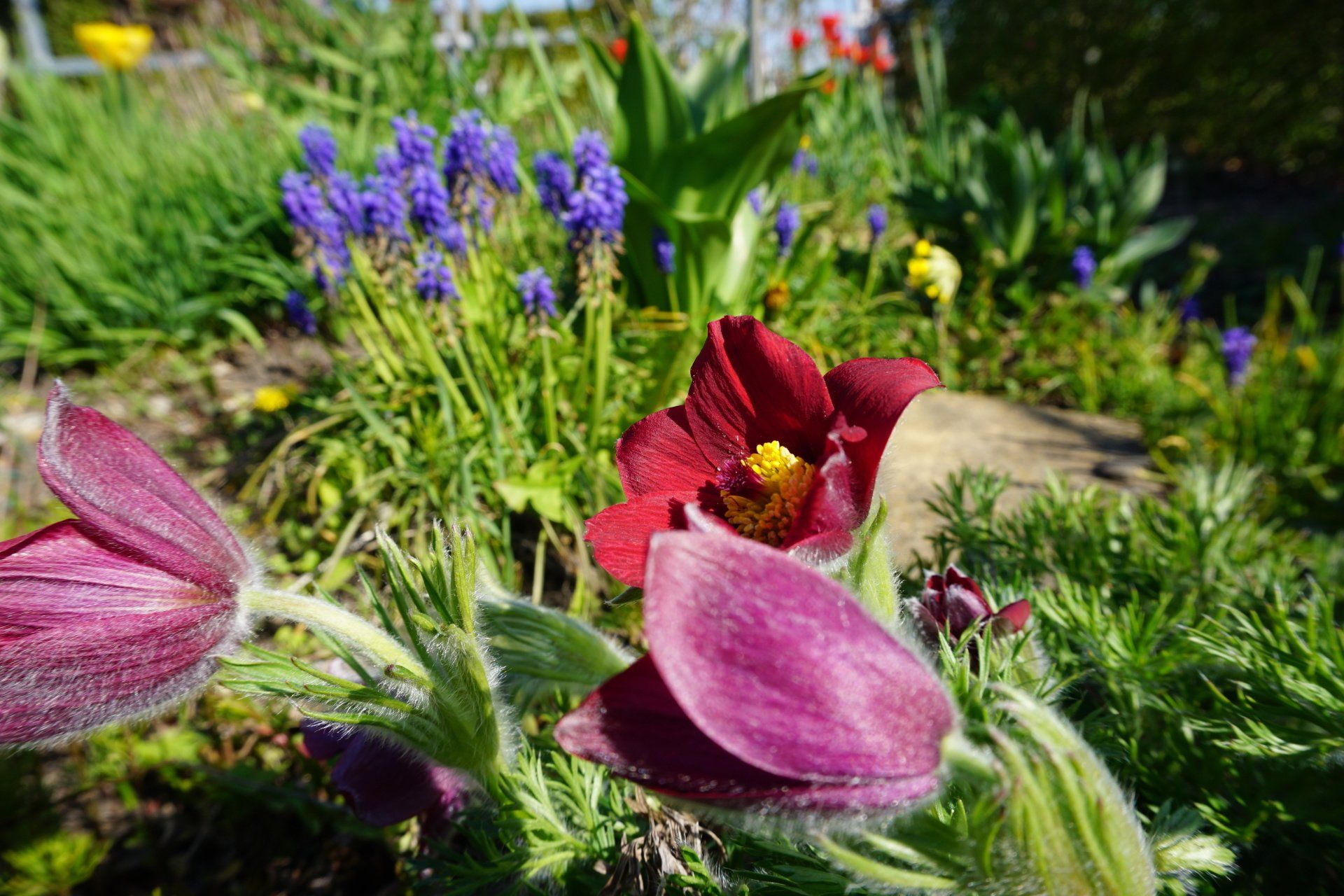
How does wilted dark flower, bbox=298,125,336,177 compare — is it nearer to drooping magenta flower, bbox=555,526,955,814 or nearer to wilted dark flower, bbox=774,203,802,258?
wilted dark flower, bbox=774,203,802,258

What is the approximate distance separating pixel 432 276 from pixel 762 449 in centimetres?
112

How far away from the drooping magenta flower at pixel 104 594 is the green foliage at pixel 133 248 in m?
2.26

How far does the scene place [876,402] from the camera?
0.52 meters

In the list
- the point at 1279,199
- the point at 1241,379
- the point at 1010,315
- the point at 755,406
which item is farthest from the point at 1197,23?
the point at 755,406

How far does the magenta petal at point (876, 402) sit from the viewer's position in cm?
50

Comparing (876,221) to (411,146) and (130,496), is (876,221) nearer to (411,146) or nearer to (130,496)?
(411,146)

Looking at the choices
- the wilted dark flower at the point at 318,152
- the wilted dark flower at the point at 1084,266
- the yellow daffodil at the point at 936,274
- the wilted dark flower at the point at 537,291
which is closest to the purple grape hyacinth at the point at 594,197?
the wilted dark flower at the point at 537,291

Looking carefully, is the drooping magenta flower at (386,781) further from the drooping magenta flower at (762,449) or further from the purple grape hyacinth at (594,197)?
the purple grape hyacinth at (594,197)

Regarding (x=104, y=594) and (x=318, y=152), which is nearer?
(x=104, y=594)

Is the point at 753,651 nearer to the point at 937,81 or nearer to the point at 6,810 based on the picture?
the point at 6,810

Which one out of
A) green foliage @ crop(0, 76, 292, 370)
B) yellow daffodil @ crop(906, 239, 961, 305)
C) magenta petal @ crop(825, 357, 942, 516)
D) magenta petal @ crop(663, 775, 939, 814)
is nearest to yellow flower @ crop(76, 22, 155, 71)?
green foliage @ crop(0, 76, 292, 370)

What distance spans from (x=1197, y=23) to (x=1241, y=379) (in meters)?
4.30

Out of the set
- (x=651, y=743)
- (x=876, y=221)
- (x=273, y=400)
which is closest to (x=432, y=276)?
(x=273, y=400)

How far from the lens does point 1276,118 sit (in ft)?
15.9
